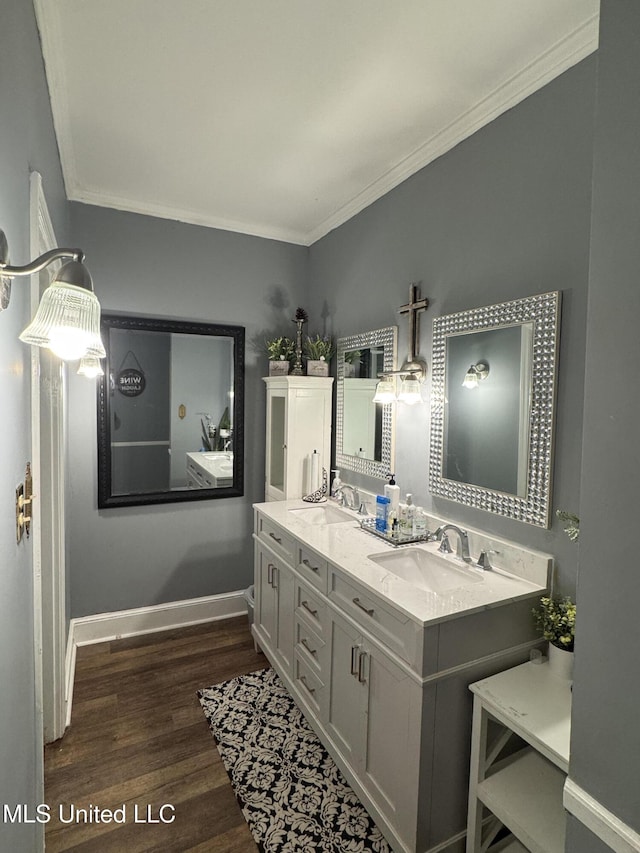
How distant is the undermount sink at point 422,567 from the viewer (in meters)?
1.84

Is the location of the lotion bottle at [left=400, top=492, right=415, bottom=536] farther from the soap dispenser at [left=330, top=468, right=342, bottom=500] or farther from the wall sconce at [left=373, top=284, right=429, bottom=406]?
the soap dispenser at [left=330, top=468, right=342, bottom=500]

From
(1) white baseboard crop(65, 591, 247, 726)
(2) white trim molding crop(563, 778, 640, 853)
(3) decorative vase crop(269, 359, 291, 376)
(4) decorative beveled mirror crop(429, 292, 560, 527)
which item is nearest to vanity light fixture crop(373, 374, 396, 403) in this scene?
(4) decorative beveled mirror crop(429, 292, 560, 527)

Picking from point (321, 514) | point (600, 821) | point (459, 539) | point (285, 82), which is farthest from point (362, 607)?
point (285, 82)

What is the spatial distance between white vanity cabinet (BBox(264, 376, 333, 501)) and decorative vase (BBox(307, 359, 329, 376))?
4cm

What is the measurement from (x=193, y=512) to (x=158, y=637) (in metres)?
0.81

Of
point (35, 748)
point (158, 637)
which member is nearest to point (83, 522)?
point (158, 637)

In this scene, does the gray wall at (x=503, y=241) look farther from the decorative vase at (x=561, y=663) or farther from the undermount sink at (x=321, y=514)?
the undermount sink at (x=321, y=514)

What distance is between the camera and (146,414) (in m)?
Result: 2.86

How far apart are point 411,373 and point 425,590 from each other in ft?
3.29

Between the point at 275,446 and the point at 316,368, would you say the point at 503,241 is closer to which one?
the point at 316,368

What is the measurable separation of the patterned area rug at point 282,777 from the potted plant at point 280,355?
6.07ft

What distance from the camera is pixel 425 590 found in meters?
1.68

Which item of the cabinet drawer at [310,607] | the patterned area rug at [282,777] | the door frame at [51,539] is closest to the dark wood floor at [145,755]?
the patterned area rug at [282,777]

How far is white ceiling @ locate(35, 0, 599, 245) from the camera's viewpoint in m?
1.40
